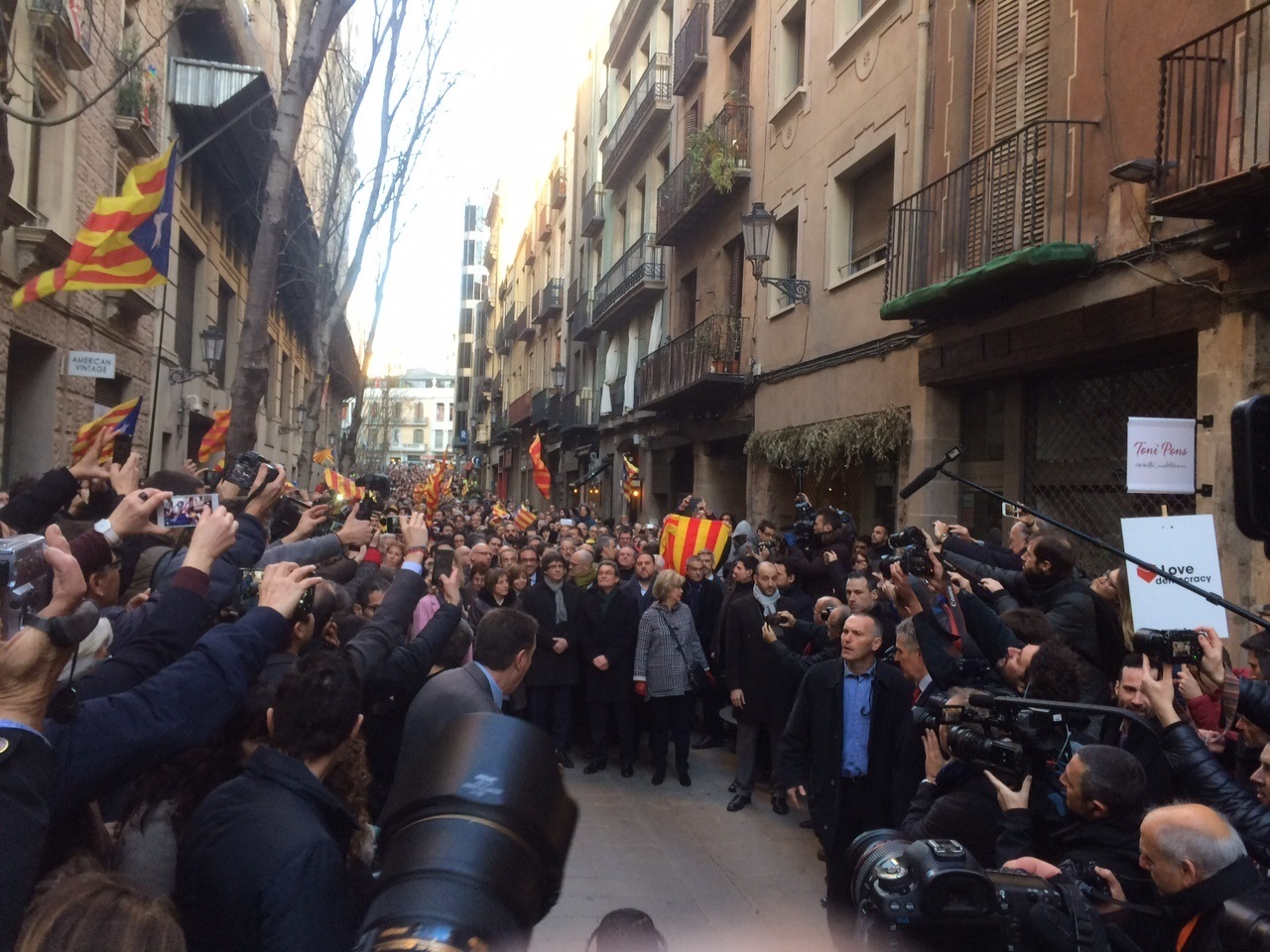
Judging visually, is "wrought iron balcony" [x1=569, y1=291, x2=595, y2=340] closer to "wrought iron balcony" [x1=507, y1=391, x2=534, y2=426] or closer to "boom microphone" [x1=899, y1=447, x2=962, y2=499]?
"wrought iron balcony" [x1=507, y1=391, x2=534, y2=426]

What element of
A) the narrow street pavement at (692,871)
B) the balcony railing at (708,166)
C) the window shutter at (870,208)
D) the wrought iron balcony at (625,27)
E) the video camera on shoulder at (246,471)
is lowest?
the narrow street pavement at (692,871)

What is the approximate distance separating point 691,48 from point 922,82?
9.94m

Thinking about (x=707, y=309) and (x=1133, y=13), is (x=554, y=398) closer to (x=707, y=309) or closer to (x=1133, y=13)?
(x=707, y=309)

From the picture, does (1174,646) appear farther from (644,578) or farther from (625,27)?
(625,27)

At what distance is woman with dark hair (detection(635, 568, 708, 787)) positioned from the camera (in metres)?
8.04

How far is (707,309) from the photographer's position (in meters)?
18.4

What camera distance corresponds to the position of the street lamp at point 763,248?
13.3 metres

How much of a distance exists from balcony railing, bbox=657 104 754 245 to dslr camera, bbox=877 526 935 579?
508 inches

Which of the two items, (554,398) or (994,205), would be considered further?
(554,398)

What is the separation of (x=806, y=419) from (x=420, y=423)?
4307 inches

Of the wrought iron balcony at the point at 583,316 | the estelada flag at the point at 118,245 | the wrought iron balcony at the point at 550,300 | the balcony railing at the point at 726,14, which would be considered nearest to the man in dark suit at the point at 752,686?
the estelada flag at the point at 118,245

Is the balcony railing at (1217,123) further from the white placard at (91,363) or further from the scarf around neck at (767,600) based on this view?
the white placard at (91,363)

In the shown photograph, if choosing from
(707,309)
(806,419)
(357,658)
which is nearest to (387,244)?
(707,309)

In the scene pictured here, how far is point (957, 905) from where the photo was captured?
1.95m
